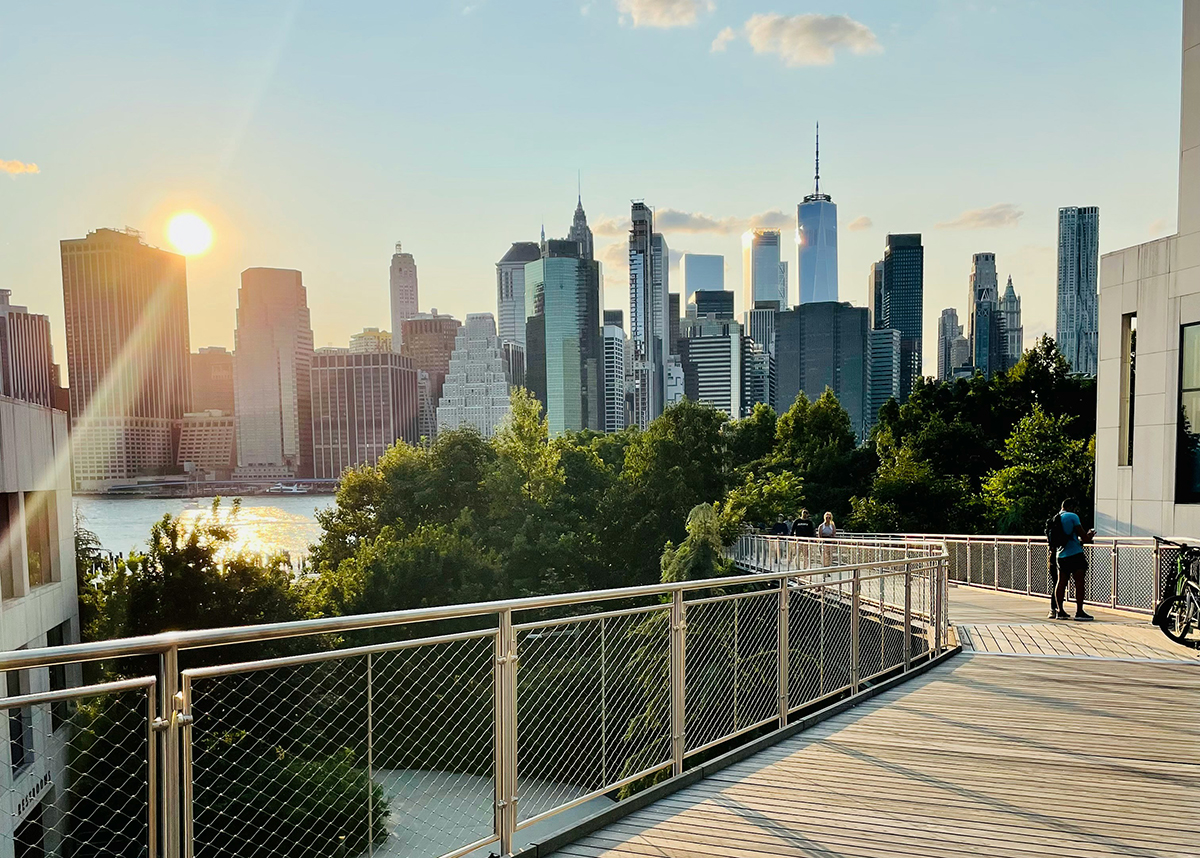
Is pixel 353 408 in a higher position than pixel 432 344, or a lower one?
lower

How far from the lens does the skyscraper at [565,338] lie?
541 ft

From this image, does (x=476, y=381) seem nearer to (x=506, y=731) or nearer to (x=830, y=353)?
(x=830, y=353)

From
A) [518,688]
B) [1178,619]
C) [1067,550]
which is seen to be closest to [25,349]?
[1067,550]

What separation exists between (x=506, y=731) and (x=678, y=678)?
1456 millimetres

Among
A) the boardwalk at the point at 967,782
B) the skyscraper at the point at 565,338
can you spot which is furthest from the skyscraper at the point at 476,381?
the boardwalk at the point at 967,782

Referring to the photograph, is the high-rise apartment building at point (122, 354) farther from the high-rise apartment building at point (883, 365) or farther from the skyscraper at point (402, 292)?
the high-rise apartment building at point (883, 365)

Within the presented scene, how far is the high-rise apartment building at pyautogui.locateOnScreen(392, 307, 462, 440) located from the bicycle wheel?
5274 inches

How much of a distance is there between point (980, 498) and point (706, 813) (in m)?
31.4

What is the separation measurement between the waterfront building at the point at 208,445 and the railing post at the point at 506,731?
93954 mm

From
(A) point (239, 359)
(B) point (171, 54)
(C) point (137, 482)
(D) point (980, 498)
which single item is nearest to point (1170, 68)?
(D) point (980, 498)

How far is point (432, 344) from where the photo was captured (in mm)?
151750

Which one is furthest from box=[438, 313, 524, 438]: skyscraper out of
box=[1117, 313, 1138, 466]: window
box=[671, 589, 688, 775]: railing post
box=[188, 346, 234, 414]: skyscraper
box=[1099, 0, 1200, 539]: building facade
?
box=[671, 589, 688, 775]: railing post

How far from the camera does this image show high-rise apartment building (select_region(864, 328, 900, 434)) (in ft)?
569

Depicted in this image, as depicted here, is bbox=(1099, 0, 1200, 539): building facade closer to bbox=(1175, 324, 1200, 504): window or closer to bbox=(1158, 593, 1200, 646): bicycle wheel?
bbox=(1175, 324, 1200, 504): window
